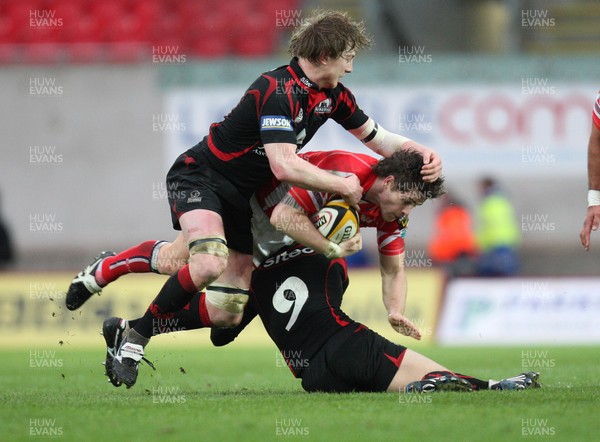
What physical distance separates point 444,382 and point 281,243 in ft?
4.91

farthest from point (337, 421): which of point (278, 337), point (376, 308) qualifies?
point (376, 308)

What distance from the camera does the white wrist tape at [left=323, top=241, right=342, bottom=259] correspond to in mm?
6410

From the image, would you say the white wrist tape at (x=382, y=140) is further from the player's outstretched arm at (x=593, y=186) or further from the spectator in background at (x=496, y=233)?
the spectator in background at (x=496, y=233)

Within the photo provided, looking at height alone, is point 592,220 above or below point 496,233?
above

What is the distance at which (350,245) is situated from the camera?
6.50 metres

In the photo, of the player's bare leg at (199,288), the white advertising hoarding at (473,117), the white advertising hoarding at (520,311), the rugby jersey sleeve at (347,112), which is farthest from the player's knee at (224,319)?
the white advertising hoarding at (473,117)

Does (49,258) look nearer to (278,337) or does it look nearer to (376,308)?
(376,308)

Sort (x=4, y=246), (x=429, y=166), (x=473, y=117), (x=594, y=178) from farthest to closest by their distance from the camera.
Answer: (x=473, y=117)
(x=4, y=246)
(x=594, y=178)
(x=429, y=166)

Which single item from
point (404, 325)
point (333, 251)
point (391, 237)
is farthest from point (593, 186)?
point (333, 251)

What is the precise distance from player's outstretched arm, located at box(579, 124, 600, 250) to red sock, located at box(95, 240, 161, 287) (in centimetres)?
301

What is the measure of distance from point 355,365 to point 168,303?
1.29 metres

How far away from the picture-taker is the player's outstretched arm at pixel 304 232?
6.38m

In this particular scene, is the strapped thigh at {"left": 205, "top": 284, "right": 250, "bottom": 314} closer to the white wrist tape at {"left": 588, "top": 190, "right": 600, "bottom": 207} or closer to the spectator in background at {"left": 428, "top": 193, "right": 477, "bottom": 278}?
the white wrist tape at {"left": 588, "top": 190, "right": 600, "bottom": 207}

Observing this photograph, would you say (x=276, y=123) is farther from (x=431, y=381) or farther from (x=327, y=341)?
(x=431, y=381)
